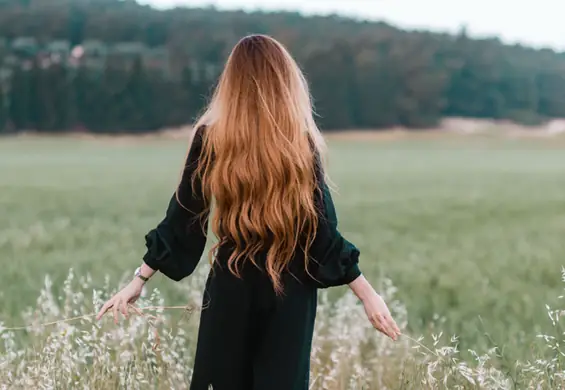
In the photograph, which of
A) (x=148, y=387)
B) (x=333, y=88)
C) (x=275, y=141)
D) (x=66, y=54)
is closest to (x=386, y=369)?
(x=148, y=387)

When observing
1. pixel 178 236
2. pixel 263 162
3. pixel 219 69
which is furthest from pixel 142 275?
pixel 219 69

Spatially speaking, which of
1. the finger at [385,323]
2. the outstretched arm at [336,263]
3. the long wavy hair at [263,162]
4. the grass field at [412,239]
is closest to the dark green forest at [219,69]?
the grass field at [412,239]

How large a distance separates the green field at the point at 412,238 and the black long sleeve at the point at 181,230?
2.47m

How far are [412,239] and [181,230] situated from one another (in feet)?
37.3

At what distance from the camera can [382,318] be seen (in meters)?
3.30

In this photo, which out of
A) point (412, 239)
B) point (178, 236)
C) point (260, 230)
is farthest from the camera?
point (412, 239)

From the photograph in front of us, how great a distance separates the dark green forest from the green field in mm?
40821

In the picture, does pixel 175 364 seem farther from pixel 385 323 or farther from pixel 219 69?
pixel 219 69

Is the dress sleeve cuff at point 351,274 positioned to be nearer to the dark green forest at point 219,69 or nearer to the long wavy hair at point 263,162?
the long wavy hair at point 263,162

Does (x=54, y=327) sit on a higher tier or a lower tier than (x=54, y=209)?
higher

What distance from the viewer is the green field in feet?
24.9

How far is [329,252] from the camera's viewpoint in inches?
130

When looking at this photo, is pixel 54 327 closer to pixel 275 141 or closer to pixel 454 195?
pixel 275 141

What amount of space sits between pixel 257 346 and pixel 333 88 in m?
75.4
